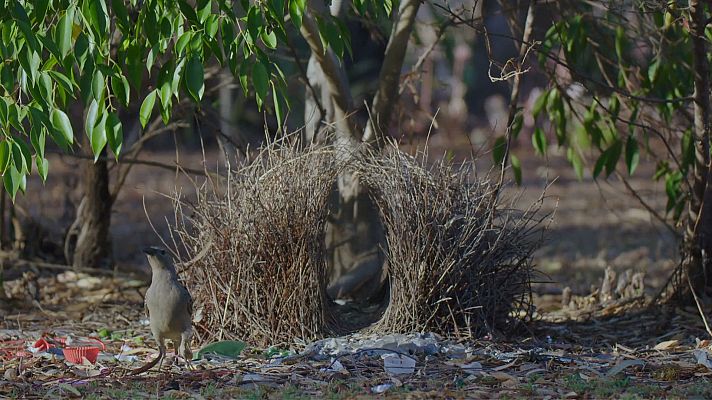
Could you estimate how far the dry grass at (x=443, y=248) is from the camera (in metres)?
5.64

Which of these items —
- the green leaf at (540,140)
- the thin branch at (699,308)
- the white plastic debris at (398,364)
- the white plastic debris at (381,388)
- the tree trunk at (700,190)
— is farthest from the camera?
the green leaf at (540,140)

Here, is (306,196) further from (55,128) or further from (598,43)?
(598,43)

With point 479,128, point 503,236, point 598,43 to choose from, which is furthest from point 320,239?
point 479,128

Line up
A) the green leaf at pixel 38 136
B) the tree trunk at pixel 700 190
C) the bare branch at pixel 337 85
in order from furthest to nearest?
the bare branch at pixel 337 85 < the tree trunk at pixel 700 190 < the green leaf at pixel 38 136

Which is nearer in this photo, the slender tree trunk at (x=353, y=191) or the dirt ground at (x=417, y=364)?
the dirt ground at (x=417, y=364)

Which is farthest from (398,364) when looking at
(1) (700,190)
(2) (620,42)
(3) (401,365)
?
(2) (620,42)

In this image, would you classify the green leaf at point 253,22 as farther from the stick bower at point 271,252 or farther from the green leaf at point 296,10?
the stick bower at point 271,252

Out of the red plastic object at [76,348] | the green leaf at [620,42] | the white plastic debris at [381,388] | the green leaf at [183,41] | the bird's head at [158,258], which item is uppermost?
the green leaf at [620,42]

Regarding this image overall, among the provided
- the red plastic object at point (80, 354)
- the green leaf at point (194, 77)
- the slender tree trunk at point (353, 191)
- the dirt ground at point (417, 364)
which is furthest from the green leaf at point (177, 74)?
the slender tree trunk at point (353, 191)

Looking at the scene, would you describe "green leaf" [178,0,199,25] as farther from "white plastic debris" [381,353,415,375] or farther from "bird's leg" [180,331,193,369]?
"white plastic debris" [381,353,415,375]

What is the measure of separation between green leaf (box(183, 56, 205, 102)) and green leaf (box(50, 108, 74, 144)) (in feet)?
1.74

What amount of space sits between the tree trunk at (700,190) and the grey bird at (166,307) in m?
3.19

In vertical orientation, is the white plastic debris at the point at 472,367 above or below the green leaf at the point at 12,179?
below

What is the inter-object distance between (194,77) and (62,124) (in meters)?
0.60
